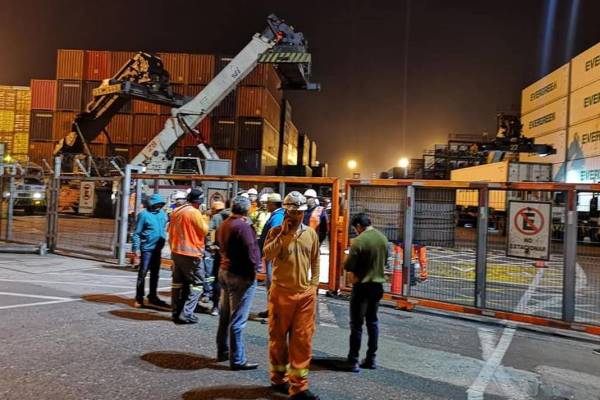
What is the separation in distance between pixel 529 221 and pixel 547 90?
127 ft

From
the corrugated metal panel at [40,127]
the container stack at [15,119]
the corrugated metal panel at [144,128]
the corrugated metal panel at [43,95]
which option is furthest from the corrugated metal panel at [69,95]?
the corrugated metal panel at [144,128]

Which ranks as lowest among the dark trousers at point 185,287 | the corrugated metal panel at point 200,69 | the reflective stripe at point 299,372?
the reflective stripe at point 299,372

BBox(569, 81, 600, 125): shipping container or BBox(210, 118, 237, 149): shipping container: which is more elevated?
BBox(569, 81, 600, 125): shipping container

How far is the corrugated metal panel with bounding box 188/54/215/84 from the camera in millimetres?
35469

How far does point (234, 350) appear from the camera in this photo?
4871 millimetres

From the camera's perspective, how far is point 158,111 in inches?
1389

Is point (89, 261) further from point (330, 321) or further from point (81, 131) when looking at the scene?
point (81, 131)

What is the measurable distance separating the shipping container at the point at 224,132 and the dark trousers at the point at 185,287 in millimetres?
28065

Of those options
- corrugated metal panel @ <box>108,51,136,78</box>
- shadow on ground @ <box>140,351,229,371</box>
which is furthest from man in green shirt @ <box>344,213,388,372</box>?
corrugated metal panel @ <box>108,51,136,78</box>

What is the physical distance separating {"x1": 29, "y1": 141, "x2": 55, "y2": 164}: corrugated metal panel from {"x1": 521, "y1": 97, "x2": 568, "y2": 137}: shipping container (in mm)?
37675

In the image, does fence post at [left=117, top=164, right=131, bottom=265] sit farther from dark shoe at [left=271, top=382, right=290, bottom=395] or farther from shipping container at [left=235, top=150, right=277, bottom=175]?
shipping container at [left=235, top=150, right=277, bottom=175]

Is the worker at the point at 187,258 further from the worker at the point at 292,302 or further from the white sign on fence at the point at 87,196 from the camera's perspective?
the white sign on fence at the point at 87,196

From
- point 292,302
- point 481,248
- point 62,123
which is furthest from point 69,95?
point 292,302

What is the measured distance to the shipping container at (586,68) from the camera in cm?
3288
